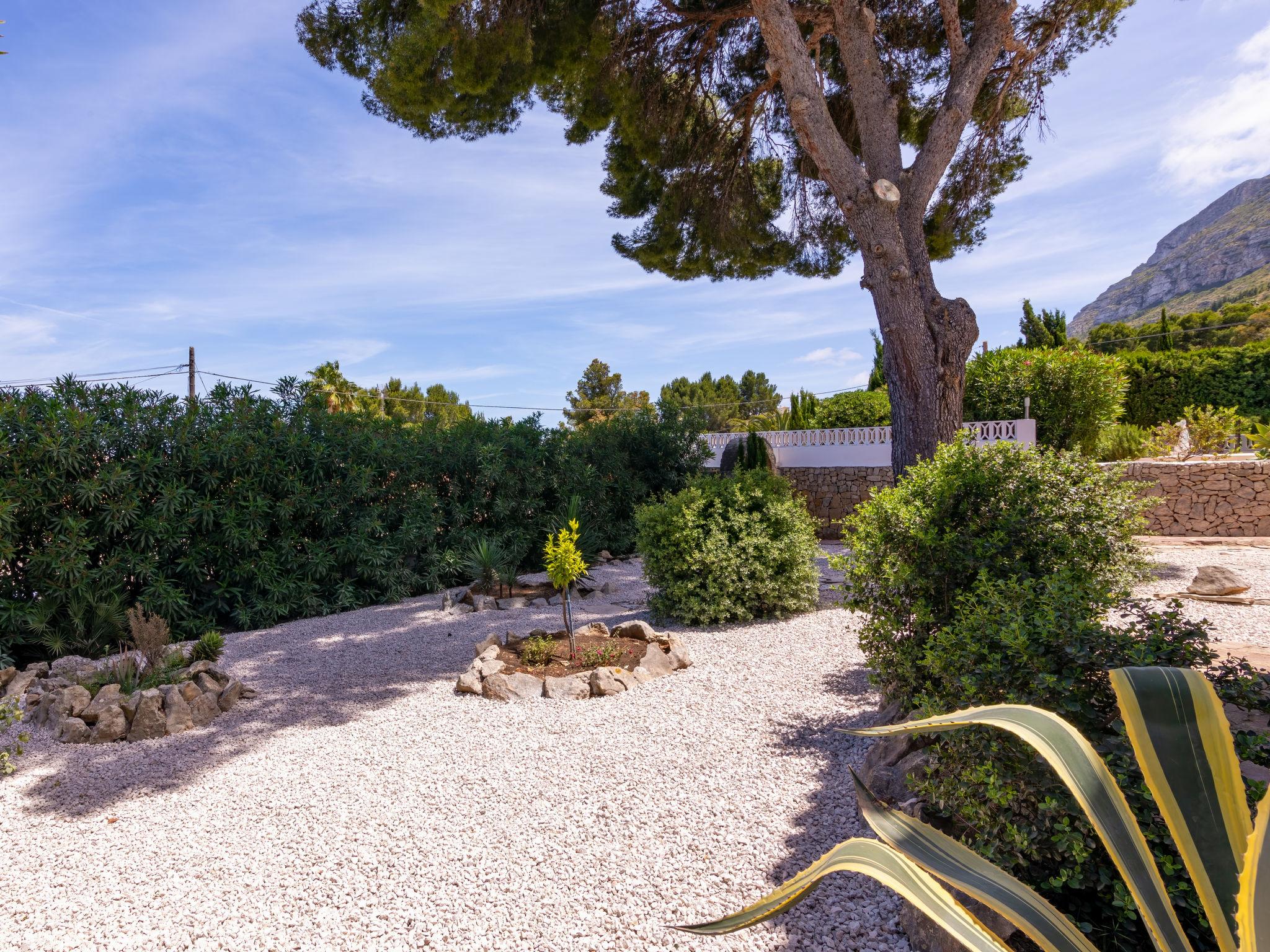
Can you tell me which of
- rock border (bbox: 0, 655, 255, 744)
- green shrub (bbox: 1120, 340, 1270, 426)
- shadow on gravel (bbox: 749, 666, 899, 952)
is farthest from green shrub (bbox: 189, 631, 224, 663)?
green shrub (bbox: 1120, 340, 1270, 426)

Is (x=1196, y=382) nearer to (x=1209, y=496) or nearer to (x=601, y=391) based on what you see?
(x=1209, y=496)

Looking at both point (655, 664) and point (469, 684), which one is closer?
point (469, 684)

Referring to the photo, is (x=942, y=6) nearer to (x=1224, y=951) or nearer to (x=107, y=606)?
(x=1224, y=951)

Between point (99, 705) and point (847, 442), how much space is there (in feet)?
33.4

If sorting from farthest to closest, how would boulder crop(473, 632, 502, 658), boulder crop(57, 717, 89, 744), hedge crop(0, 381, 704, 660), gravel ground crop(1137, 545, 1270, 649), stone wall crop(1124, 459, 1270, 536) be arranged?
1. stone wall crop(1124, 459, 1270, 536)
2. hedge crop(0, 381, 704, 660)
3. boulder crop(473, 632, 502, 658)
4. gravel ground crop(1137, 545, 1270, 649)
5. boulder crop(57, 717, 89, 744)

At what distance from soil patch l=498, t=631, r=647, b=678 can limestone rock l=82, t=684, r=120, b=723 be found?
84.8 inches

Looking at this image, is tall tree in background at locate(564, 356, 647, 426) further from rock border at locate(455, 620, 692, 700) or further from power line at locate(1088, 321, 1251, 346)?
rock border at locate(455, 620, 692, 700)

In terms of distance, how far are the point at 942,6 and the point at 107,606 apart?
366 inches

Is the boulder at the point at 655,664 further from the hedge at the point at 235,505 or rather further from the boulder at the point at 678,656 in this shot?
the hedge at the point at 235,505

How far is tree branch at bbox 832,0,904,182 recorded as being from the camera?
681 cm

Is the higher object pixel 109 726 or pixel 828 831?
pixel 109 726

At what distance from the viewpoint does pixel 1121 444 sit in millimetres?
11375

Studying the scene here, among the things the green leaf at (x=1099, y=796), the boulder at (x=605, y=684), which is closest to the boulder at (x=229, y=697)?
the boulder at (x=605, y=684)


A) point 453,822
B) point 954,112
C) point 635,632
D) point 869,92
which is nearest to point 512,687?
point 635,632
